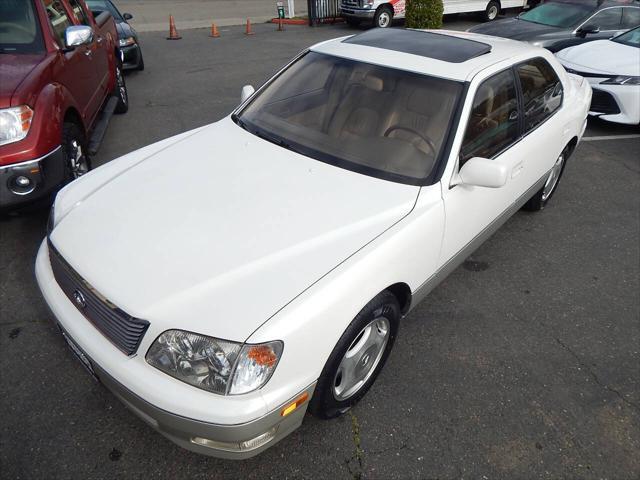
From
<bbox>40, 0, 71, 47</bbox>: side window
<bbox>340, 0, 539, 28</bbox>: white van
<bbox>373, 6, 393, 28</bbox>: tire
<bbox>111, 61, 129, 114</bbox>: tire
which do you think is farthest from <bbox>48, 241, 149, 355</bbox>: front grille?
<bbox>373, 6, 393, 28</bbox>: tire

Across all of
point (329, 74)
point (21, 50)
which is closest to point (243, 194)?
point (329, 74)

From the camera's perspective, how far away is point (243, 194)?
2436mm

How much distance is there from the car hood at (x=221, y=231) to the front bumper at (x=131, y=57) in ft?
23.0

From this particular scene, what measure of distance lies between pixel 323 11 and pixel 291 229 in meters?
14.8

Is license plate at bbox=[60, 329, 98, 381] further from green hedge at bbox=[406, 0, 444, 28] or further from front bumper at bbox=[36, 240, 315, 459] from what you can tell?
green hedge at bbox=[406, 0, 444, 28]

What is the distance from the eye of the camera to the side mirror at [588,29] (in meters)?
7.97

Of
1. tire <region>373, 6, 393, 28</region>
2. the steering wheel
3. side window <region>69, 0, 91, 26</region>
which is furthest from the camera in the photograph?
tire <region>373, 6, 393, 28</region>

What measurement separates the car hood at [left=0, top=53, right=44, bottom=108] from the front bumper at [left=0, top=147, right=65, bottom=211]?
0.43m

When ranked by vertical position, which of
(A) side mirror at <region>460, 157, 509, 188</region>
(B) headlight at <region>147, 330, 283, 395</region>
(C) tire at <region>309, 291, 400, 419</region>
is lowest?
(C) tire at <region>309, 291, 400, 419</region>

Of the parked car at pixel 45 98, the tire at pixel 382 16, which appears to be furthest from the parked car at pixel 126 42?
the tire at pixel 382 16

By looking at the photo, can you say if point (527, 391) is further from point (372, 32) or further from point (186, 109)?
point (186, 109)

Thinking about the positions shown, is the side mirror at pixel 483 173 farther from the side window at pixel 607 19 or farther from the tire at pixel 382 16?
the tire at pixel 382 16

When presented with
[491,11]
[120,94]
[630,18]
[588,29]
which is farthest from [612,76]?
[491,11]

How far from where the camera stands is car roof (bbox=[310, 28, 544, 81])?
282 cm
